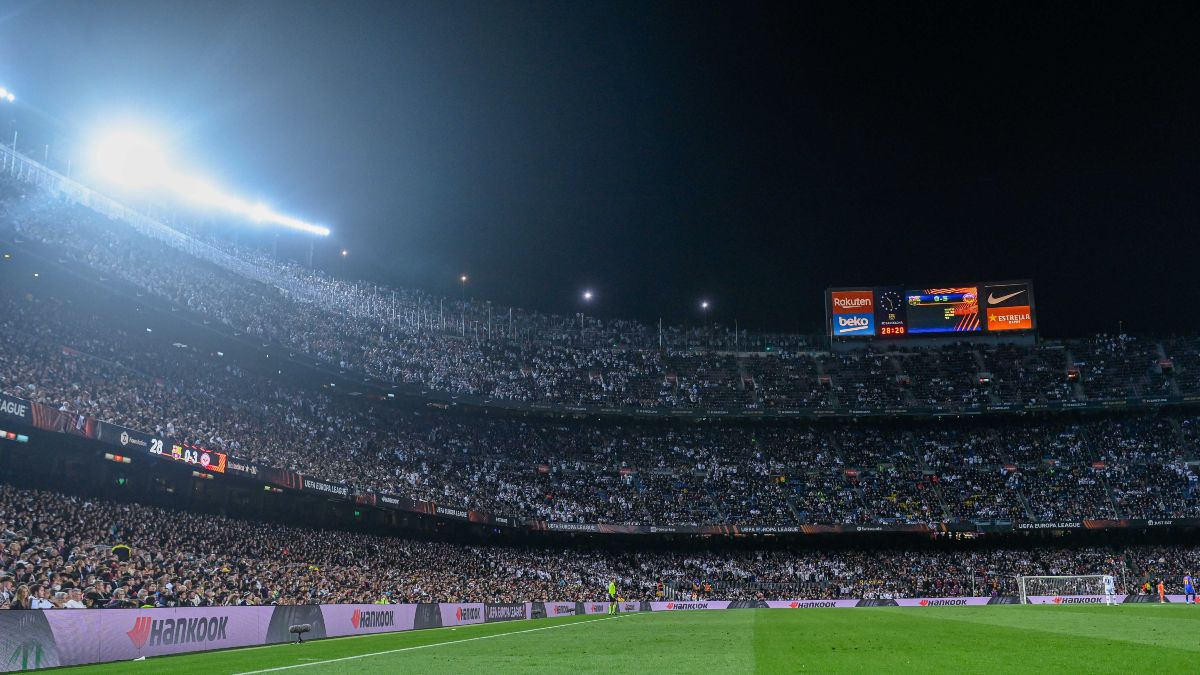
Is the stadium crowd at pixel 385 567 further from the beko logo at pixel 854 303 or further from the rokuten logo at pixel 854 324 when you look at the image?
the beko logo at pixel 854 303

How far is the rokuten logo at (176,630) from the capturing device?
770 inches

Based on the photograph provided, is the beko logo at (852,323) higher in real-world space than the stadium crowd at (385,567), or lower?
higher

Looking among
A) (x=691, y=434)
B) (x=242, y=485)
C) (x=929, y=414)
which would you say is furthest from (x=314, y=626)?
(x=929, y=414)

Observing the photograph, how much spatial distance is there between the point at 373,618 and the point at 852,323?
54154mm

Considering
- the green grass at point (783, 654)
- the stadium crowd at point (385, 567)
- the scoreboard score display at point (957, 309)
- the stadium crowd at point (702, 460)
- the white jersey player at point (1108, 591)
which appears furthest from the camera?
the scoreboard score display at point (957, 309)

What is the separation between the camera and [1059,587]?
2050 inches

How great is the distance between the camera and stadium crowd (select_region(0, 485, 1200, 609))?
2519 cm

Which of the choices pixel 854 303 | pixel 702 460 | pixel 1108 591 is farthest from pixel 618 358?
pixel 1108 591

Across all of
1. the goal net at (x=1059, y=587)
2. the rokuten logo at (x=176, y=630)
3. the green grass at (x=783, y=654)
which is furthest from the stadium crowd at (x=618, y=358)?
the green grass at (x=783, y=654)

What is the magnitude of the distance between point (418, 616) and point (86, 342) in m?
19.8

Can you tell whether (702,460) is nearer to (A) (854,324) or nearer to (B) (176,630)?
(A) (854,324)

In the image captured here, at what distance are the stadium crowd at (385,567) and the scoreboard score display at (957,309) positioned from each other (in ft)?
63.2

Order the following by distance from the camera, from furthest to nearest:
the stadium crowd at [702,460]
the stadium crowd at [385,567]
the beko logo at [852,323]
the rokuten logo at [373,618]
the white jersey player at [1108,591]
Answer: the beko logo at [852,323] < the white jersey player at [1108,591] < the stadium crowd at [702,460] < the rokuten logo at [373,618] < the stadium crowd at [385,567]

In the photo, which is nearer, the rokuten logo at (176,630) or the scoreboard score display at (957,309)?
the rokuten logo at (176,630)
